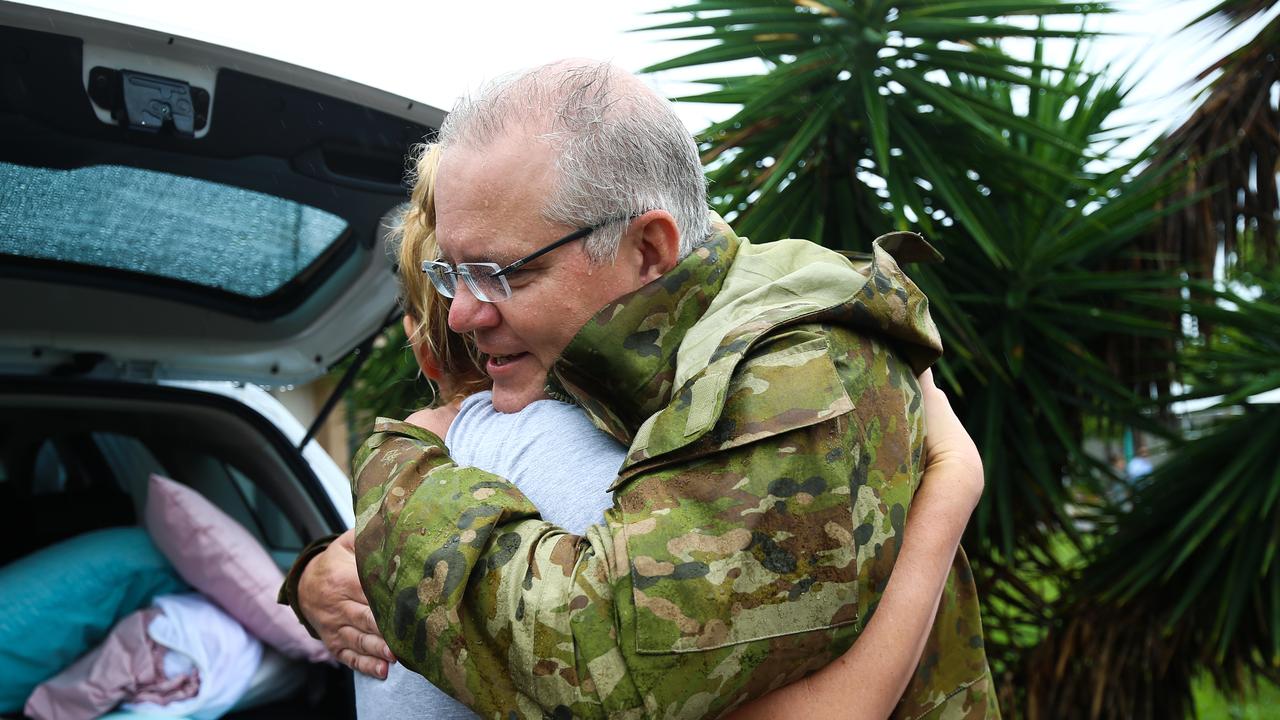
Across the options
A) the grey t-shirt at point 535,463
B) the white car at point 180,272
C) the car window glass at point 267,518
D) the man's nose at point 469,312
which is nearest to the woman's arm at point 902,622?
the grey t-shirt at point 535,463

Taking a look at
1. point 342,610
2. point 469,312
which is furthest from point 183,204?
point 469,312

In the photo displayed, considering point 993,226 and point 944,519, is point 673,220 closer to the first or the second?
point 944,519

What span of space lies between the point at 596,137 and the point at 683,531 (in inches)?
17.3

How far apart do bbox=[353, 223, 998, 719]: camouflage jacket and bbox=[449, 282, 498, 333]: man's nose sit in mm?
119

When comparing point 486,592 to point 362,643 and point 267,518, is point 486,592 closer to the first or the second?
point 362,643

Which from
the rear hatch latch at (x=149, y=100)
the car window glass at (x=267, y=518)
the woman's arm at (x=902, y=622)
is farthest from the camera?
the car window glass at (x=267, y=518)

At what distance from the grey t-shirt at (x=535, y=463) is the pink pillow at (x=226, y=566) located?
1494mm

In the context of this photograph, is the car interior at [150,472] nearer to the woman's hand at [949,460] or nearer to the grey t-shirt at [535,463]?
the grey t-shirt at [535,463]

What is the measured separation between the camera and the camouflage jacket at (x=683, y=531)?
0.95 metres

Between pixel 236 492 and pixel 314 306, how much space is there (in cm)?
74

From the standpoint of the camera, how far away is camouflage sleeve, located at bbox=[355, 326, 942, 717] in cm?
94

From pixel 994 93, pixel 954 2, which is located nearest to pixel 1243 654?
pixel 994 93

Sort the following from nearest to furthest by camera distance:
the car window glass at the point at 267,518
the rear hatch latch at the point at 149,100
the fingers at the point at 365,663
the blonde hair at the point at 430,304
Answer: the fingers at the point at 365,663, the blonde hair at the point at 430,304, the rear hatch latch at the point at 149,100, the car window glass at the point at 267,518

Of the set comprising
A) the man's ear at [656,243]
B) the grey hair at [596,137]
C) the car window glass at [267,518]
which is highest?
the grey hair at [596,137]
